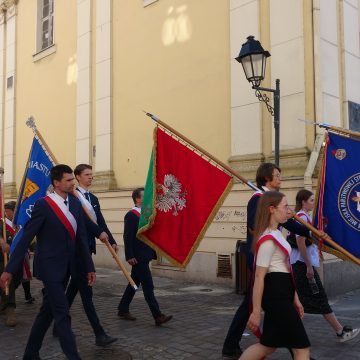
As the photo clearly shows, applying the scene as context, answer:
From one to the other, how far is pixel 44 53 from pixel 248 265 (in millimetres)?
11451

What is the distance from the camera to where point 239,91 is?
8922 mm

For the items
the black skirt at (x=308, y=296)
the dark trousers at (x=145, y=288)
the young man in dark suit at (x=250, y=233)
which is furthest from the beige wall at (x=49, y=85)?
the young man in dark suit at (x=250, y=233)

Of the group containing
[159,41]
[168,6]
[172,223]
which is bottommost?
[172,223]

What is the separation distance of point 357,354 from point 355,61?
5.87 m

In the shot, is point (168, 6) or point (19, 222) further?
point (168, 6)

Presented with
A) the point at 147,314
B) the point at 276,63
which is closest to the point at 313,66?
the point at 276,63

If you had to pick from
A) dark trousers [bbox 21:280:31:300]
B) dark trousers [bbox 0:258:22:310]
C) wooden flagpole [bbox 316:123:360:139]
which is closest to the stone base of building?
dark trousers [bbox 21:280:31:300]

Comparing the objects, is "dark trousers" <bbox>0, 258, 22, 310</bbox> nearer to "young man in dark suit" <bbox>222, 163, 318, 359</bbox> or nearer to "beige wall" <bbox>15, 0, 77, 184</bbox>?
"young man in dark suit" <bbox>222, 163, 318, 359</bbox>

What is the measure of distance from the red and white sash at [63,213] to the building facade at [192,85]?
430 cm

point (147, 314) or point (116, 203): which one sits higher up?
point (116, 203)

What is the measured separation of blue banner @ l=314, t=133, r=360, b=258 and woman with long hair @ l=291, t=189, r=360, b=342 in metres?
0.28

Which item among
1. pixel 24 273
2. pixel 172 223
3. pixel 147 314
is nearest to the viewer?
pixel 172 223

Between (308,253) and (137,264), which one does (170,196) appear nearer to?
(137,264)

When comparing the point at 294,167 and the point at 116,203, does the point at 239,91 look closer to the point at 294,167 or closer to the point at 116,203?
the point at 294,167
